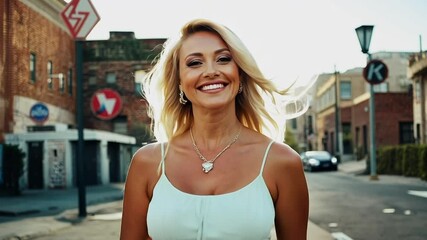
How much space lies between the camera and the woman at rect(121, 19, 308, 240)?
2.66 meters

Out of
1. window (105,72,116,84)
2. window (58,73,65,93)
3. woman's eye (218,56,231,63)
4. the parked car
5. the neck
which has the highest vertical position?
window (105,72,116,84)

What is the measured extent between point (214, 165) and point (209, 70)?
0.47 m

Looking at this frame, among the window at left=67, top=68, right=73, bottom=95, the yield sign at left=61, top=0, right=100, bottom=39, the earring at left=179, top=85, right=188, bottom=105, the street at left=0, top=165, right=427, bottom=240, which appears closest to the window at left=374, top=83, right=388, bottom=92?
the window at left=67, top=68, right=73, bottom=95

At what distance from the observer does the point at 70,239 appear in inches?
332

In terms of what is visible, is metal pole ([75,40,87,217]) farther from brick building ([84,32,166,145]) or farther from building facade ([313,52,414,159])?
building facade ([313,52,414,159])

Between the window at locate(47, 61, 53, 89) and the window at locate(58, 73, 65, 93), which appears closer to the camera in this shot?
the window at locate(47, 61, 53, 89)

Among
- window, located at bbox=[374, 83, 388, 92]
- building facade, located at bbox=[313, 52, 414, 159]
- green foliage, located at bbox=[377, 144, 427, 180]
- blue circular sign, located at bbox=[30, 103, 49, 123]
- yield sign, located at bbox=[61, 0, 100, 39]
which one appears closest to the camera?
yield sign, located at bbox=[61, 0, 100, 39]

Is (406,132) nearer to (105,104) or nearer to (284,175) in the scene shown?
(105,104)

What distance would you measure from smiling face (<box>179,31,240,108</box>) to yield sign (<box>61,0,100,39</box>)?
865 centimetres

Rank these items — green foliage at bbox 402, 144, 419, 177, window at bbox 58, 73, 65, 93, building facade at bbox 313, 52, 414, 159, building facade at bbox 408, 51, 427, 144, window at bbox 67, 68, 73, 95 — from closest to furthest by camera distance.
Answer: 1. green foliage at bbox 402, 144, 419, 177
2. window at bbox 58, 73, 65, 93
3. window at bbox 67, 68, 73, 95
4. building facade at bbox 408, 51, 427, 144
5. building facade at bbox 313, 52, 414, 159

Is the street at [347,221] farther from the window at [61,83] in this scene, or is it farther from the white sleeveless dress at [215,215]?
the window at [61,83]

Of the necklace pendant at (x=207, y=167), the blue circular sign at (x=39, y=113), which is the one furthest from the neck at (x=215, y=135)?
the blue circular sign at (x=39, y=113)

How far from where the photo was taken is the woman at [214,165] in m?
2.66

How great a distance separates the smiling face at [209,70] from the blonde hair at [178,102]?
96 millimetres
